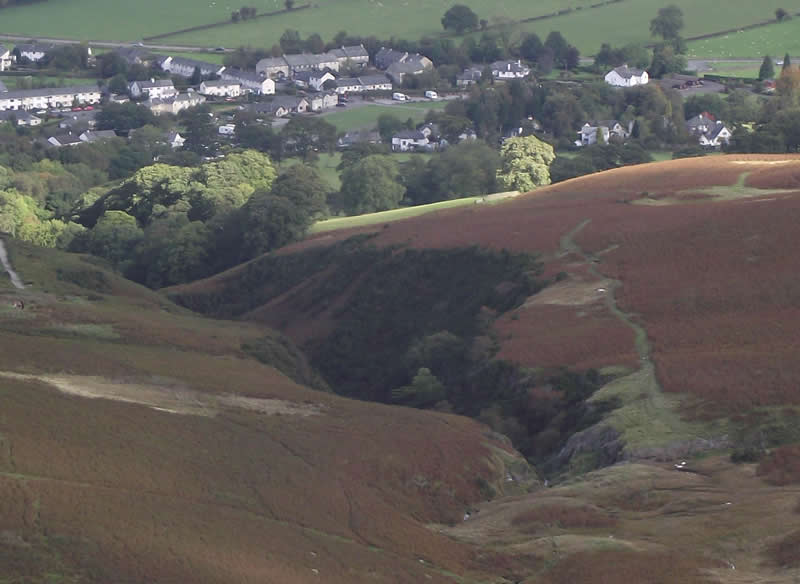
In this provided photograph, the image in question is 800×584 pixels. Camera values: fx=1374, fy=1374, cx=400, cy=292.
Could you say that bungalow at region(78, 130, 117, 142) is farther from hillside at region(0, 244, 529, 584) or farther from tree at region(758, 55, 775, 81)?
hillside at region(0, 244, 529, 584)

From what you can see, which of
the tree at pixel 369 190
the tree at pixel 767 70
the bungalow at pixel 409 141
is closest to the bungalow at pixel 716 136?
the tree at pixel 767 70

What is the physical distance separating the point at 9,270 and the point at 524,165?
53.1 metres

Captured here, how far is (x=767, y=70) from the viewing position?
7618 inches

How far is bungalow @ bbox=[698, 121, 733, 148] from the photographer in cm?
16523

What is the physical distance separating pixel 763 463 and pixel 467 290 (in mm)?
35221

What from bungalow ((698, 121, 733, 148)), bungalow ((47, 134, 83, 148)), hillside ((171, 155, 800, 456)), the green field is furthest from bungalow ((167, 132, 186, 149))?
hillside ((171, 155, 800, 456))

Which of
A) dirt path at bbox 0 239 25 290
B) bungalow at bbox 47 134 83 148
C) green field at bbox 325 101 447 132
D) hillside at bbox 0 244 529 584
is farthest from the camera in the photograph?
green field at bbox 325 101 447 132

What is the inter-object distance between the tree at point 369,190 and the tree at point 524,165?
9885mm

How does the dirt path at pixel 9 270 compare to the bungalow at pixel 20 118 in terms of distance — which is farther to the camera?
the bungalow at pixel 20 118

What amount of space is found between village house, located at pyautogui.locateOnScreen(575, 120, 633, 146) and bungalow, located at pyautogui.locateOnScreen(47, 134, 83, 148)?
2500 inches

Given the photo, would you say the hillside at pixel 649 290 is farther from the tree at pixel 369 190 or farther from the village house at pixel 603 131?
the village house at pixel 603 131

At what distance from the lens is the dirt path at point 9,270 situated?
75.5 metres

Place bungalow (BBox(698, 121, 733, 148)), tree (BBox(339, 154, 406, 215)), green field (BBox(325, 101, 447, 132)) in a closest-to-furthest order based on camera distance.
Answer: tree (BBox(339, 154, 406, 215)) < bungalow (BBox(698, 121, 733, 148)) < green field (BBox(325, 101, 447, 132))

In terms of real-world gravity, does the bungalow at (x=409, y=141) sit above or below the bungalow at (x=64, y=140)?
below
